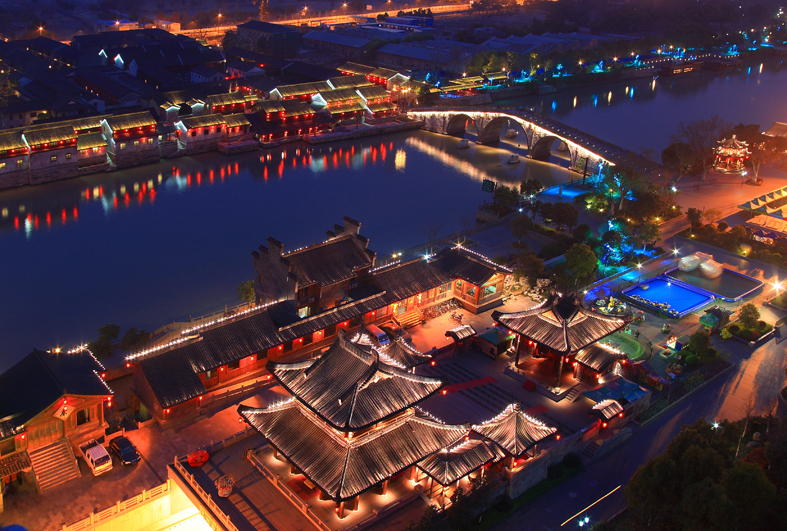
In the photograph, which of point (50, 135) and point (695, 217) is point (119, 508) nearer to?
point (695, 217)

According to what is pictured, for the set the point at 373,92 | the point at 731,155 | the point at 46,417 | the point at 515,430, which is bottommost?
the point at 731,155

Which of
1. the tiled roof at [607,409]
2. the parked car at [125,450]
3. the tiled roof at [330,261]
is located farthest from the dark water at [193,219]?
the tiled roof at [607,409]

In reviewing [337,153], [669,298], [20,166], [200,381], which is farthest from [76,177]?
[669,298]

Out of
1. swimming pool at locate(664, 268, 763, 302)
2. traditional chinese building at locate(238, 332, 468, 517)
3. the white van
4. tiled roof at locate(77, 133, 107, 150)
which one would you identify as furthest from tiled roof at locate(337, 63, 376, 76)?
traditional chinese building at locate(238, 332, 468, 517)

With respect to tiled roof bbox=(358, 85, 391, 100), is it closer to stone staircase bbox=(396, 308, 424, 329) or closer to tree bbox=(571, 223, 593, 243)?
tree bbox=(571, 223, 593, 243)

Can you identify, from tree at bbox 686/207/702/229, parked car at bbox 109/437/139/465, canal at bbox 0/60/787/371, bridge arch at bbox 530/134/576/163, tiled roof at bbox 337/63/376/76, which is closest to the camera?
parked car at bbox 109/437/139/465

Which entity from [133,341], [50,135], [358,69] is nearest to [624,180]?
[133,341]

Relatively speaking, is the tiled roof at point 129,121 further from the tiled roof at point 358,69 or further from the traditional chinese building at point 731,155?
the traditional chinese building at point 731,155
